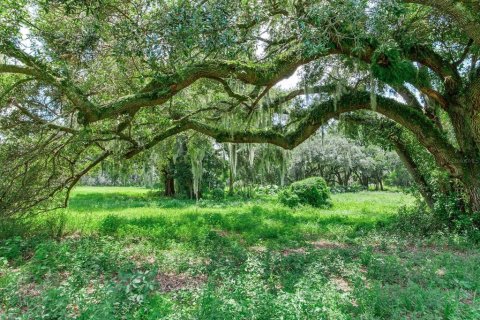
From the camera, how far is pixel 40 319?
2879 mm

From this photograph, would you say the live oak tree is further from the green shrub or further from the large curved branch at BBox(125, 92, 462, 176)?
the green shrub

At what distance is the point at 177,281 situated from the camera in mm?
4324

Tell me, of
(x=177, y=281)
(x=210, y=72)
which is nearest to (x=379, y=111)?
(x=210, y=72)

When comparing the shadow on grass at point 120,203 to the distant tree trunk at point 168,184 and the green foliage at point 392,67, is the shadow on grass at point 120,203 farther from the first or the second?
the green foliage at point 392,67

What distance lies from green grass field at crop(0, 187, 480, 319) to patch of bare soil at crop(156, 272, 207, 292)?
0.05 feet

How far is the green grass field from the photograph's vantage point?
2.99m

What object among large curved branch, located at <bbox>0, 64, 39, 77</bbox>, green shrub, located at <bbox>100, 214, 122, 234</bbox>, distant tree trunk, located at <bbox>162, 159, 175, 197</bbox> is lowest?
green shrub, located at <bbox>100, 214, 122, 234</bbox>

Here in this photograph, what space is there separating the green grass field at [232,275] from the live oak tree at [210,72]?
1.80 metres

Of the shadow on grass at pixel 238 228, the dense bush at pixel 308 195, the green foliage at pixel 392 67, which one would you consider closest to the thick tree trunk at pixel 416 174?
the shadow on grass at pixel 238 228

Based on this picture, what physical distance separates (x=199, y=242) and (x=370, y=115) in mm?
5946

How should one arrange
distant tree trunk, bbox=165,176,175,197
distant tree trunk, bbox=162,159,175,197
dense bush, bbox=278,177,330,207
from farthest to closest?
distant tree trunk, bbox=165,176,175,197 → distant tree trunk, bbox=162,159,175,197 → dense bush, bbox=278,177,330,207

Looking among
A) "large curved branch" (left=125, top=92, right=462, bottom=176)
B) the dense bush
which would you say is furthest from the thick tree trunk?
the dense bush

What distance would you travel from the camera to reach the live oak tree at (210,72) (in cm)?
431

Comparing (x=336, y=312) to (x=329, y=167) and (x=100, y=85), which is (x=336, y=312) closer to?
(x=100, y=85)
